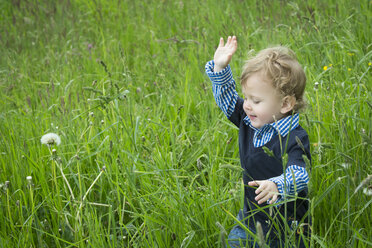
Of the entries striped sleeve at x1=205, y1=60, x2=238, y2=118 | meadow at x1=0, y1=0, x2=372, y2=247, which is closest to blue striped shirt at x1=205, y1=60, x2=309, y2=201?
striped sleeve at x1=205, y1=60, x2=238, y2=118

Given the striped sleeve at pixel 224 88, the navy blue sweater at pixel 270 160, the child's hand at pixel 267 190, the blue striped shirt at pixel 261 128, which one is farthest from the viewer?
the striped sleeve at pixel 224 88

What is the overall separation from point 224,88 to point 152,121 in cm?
66

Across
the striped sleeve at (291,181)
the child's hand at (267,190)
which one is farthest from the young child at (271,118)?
the child's hand at (267,190)

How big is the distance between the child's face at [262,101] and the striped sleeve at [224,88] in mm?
159

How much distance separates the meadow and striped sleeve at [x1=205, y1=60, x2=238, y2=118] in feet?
1.09

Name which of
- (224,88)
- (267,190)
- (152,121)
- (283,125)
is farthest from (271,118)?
(152,121)

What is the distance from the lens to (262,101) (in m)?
1.86

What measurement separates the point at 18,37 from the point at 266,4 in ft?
8.02

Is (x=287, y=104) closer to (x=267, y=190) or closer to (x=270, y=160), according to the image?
(x=270, y=160)

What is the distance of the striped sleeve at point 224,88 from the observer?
2025 mm

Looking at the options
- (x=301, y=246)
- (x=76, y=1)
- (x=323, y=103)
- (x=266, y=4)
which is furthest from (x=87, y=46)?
(x=301, y=246)

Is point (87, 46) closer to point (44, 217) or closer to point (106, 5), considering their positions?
point (106, 5)

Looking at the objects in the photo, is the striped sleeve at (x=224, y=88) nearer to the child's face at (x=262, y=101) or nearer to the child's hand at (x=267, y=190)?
the child's face at (x=262, y=101)

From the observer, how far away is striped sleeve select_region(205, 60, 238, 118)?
2025 millimetres
